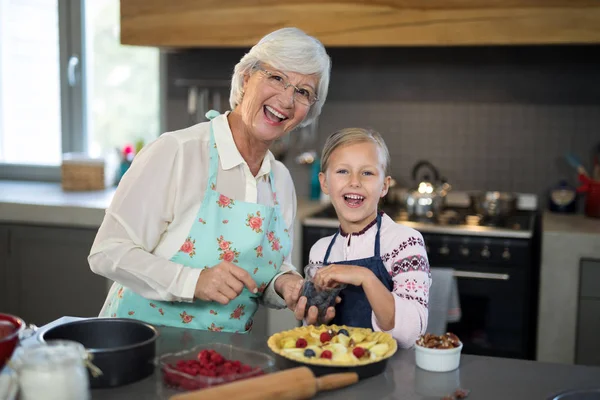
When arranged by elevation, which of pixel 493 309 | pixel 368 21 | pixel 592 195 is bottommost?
pixel 493 309

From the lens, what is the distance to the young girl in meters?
1.62

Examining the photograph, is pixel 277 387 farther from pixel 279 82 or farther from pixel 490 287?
pixel 490 287

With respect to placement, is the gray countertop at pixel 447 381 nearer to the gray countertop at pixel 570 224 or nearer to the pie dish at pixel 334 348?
the pie dish at pixel 334 348

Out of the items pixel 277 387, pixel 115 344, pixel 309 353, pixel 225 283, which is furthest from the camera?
pixel 225 283

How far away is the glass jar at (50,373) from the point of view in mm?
1112

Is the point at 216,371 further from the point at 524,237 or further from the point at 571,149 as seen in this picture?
the point at 571,149

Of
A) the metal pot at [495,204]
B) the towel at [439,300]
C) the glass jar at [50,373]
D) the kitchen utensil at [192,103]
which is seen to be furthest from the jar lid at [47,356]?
the kitchen utensil at [192,103]

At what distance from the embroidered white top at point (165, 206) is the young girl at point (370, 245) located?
18cm

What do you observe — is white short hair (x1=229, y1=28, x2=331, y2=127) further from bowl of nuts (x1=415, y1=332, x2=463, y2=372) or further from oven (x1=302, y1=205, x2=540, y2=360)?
oven (x1=302, y1=205, x2=540, y2=360)

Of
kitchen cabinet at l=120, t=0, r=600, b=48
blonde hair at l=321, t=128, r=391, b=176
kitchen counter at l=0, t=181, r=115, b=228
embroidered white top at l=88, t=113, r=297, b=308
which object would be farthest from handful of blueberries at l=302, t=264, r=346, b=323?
kitchen counter at l=0, t=181, r=115, b=228

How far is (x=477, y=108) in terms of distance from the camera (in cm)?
361

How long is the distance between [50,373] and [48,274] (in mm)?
2527

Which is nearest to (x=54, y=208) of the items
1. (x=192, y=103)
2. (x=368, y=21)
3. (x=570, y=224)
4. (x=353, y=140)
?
(x=192, y=103)

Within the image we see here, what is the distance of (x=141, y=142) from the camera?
4.04 m
